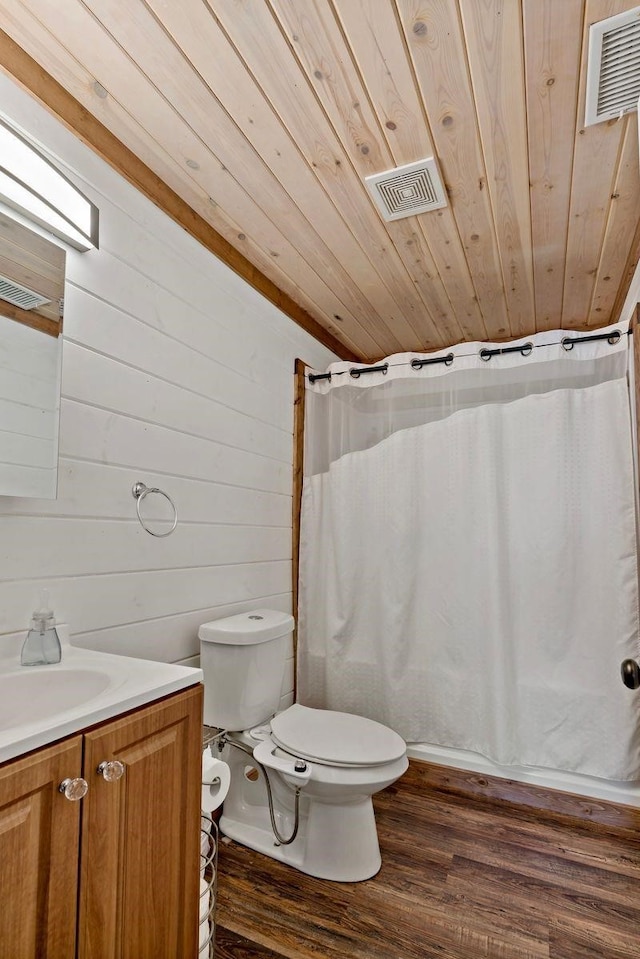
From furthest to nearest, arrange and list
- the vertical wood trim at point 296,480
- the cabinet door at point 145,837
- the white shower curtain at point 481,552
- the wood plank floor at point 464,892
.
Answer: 1. the vertical wood trim at point 296,480
2. the white shower curtain at point 481,552
3. the wood plank floor at point 464,892
4. the cabinet door at point 145,837

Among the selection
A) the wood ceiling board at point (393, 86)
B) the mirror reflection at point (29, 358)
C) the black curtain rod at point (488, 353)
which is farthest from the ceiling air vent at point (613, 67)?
the mirror reflection at point (29, 358)

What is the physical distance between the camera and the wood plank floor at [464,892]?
1525 mm

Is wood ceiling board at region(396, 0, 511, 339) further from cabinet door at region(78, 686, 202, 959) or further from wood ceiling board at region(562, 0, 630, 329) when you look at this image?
cabinet door at region(78, 686, 202, 959)

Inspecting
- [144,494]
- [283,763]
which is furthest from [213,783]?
[144,494]

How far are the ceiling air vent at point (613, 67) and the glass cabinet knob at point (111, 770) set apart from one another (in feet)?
6.31

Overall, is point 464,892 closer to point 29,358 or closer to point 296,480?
point 296,480

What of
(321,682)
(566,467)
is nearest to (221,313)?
(566,467)

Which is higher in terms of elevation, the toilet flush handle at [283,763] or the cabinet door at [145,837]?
the cabinet door at [145,837]

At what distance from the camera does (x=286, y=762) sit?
183 centimetres

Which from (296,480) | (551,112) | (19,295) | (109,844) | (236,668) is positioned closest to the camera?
(109,844)

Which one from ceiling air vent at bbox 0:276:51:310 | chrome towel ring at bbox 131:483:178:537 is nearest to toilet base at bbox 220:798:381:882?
chrome towel ring at bbox 131:483:178:537

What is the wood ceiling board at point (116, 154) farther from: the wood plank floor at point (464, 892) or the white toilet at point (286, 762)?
the wood plank floor at point (464, 892)

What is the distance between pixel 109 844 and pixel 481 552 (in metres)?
1.90

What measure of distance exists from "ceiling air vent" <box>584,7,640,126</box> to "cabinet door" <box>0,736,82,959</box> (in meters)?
1.92
